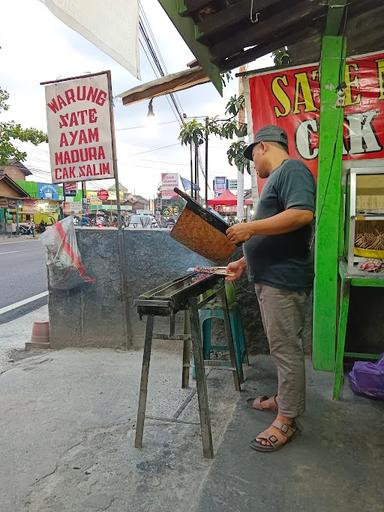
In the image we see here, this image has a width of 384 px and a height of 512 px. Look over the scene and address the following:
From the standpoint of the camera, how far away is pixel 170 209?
120 feet

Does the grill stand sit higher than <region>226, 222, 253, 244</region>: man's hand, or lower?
lower

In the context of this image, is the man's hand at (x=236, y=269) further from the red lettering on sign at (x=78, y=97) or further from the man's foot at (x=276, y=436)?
the red lettering on sign at (x=78, y=97)

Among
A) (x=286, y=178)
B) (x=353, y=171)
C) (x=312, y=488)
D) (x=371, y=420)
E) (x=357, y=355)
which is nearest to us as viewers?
(x=312, y=488)

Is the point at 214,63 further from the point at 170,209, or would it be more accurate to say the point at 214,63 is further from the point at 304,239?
the point at 170,209

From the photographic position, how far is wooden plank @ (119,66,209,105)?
158 inches

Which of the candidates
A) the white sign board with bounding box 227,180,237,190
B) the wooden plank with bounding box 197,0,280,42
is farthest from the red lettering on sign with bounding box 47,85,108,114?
the white sign board with bounding box 227,180,237,190

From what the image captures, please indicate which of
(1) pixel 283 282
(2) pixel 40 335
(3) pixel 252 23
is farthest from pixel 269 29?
(2) pixel 40 335

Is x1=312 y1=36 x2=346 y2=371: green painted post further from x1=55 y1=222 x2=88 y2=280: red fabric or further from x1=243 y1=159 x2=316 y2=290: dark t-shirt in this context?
x1=55 y1=222 x2=88 y2=280: red fabric

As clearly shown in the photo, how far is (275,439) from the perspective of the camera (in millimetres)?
2455

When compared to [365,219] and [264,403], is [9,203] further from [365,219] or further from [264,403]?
[365,219]

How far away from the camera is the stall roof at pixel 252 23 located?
3.03 m

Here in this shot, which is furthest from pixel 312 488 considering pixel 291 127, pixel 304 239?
pixel 291 127

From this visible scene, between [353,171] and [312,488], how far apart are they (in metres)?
2.10

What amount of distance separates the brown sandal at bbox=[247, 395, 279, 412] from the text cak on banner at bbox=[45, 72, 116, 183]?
2.59m
